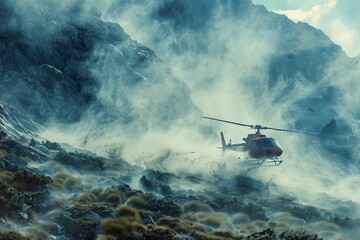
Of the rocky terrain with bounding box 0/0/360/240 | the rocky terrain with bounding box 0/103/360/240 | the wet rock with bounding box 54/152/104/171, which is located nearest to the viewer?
the rocky terrain with bounding box 0/103/360/240

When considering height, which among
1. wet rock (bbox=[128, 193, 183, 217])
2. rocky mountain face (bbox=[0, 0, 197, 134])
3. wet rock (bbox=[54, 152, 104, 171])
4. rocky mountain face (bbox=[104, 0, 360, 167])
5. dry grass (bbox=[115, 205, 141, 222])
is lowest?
dry grass (bbox=[115, 205, 141, 222])

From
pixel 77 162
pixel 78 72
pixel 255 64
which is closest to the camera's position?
pixel 77 162

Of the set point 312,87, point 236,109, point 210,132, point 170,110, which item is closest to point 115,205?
point 170,110

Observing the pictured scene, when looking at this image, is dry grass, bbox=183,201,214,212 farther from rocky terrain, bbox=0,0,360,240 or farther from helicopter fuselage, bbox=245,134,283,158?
helicopter fuselage, bbox=245,134,283,158

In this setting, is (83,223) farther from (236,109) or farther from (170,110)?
(236,109)

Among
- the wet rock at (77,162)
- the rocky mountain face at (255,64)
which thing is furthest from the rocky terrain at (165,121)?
the rocky mountain face at (255,64)

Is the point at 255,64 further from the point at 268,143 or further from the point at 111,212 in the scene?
the point at 111,212

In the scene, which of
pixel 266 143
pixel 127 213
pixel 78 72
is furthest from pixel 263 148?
pixel 78 72

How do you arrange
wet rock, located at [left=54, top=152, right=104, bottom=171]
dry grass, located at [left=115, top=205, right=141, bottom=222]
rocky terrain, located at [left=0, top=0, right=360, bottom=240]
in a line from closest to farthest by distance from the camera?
dry grass, located at [left=115, top=205, right=141, bottom=222] < rocky terrain, located at [left=0, top=0, right=360, bottom=240] < wet rock, located at [left=54, top=152, right=104, bottom=171]

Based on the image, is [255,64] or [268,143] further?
[255,64]

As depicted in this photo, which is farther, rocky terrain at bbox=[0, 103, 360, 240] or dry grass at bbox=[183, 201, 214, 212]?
dry grass at bbox=[183, 201, 214, 212]

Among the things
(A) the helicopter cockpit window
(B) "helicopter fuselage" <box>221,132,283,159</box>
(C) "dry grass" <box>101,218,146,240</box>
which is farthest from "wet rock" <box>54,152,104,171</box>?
(C) "dry grass" <box>101,218,146,240</box>
